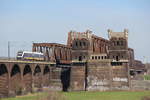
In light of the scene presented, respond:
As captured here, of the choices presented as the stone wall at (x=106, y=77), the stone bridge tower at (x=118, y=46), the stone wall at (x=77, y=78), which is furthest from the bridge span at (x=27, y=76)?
the stone bridge tower at (x=118, y=46)

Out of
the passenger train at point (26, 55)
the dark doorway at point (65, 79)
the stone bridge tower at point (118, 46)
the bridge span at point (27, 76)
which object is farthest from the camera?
the dark doorway at point (65, 79)

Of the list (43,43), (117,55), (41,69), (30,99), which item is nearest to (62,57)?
(43,43)

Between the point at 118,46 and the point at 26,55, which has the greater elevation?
the point at 118,46

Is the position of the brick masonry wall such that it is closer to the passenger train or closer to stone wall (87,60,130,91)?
stone wall (87,60,130,91)

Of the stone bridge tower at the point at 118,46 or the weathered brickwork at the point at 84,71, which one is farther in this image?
the stone bridge tower at the point at 118,46

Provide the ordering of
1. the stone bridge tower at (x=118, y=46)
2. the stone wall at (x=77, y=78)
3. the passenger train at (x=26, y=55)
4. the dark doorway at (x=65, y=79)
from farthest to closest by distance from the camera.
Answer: the dark doorway at (x=65, y=79) < the stone wall at (x=77, y=78) < the stone bridge tower at (x=118, y=46) < the passenger train at (x=26, y=55)

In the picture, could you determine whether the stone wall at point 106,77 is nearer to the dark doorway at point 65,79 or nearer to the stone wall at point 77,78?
the stone wall at point 77,78

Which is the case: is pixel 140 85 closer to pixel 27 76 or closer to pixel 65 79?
pixel 65 79

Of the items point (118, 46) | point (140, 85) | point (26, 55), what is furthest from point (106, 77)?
point (26, 55)

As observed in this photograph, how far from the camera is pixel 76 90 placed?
108m

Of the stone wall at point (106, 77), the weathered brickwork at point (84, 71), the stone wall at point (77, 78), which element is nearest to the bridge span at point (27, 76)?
the weathered brickwork at point (84, 71)

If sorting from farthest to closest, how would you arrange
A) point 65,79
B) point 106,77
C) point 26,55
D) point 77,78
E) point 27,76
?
1. point 65,79
2. point 77,78
3. point 26,55
4. point 27,76
5. point 106,77

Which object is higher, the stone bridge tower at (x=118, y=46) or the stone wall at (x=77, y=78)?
the stone bridge tower at (x=118, y=46)

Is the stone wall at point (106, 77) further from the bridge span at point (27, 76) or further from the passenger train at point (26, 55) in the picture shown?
the passenger train at point (26, 55)
